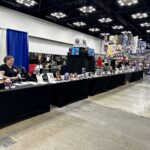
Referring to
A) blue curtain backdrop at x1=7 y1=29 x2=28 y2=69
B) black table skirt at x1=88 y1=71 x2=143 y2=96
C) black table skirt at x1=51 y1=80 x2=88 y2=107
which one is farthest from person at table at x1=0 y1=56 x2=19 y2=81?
blue curtain backdrop at x1=7 y1=29 x2=28 y2=69

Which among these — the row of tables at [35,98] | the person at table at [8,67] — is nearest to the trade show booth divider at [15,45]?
the person at table at [8,67]

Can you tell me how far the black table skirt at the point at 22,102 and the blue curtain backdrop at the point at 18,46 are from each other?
5.49m

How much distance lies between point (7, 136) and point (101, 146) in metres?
1.64

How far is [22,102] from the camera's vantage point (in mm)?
3443

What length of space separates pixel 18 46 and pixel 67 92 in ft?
17.6

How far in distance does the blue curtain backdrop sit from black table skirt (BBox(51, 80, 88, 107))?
4878 mm

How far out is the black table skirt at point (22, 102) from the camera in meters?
3.11

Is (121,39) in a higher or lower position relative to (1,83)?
higher

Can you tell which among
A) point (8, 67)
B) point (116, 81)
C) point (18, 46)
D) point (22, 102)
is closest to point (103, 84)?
point (116, 81)

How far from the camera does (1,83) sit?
10.2ft

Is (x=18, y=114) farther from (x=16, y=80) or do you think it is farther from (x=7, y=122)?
(x=16, y=80)

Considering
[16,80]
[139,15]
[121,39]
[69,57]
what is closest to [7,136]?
[16,80]

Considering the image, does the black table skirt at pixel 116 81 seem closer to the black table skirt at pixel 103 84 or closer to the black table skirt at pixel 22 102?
the black table skirt at pixel 103 84

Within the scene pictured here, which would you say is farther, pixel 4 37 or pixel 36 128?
pixel 4 37
